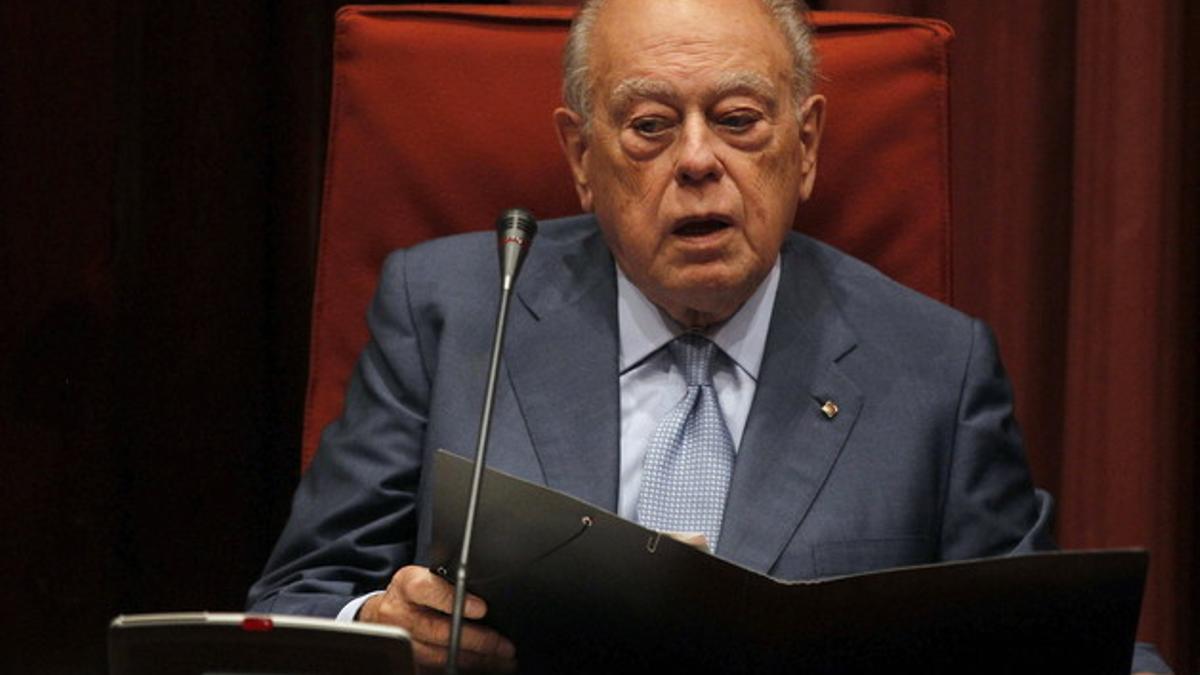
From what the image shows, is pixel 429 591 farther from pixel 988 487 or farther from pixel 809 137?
pixel 809 137

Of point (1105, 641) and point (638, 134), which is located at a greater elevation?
point (638, 134)

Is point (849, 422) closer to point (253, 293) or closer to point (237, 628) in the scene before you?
point (237, 628)

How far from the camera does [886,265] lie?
193 cm

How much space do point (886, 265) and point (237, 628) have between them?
3.52 feet

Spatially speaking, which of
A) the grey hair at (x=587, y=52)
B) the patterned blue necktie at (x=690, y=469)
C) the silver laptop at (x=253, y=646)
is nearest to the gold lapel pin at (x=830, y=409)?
the patterned blue necktie at (x=690, y=469)

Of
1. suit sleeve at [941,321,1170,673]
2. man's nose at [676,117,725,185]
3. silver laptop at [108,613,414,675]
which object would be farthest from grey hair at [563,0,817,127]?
silver laptop at [108,613,414,675]

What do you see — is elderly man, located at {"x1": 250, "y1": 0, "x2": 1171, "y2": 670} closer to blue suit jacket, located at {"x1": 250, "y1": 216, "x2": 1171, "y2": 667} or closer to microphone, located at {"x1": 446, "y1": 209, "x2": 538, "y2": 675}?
blue suit jacket, located at {"x1": 250, "y1": 216, "x2": 1171, "y2": 667}

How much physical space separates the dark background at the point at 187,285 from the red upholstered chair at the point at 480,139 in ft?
1.03

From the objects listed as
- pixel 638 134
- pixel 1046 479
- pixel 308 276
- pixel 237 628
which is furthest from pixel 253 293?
pixel 237 628

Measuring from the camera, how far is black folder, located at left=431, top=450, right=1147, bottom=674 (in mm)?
1200

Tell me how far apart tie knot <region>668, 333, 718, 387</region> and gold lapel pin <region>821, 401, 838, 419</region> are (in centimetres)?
13

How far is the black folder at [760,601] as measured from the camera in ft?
3.94

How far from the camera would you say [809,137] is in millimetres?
1843

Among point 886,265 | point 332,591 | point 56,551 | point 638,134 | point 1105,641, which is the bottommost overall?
point 56,551
